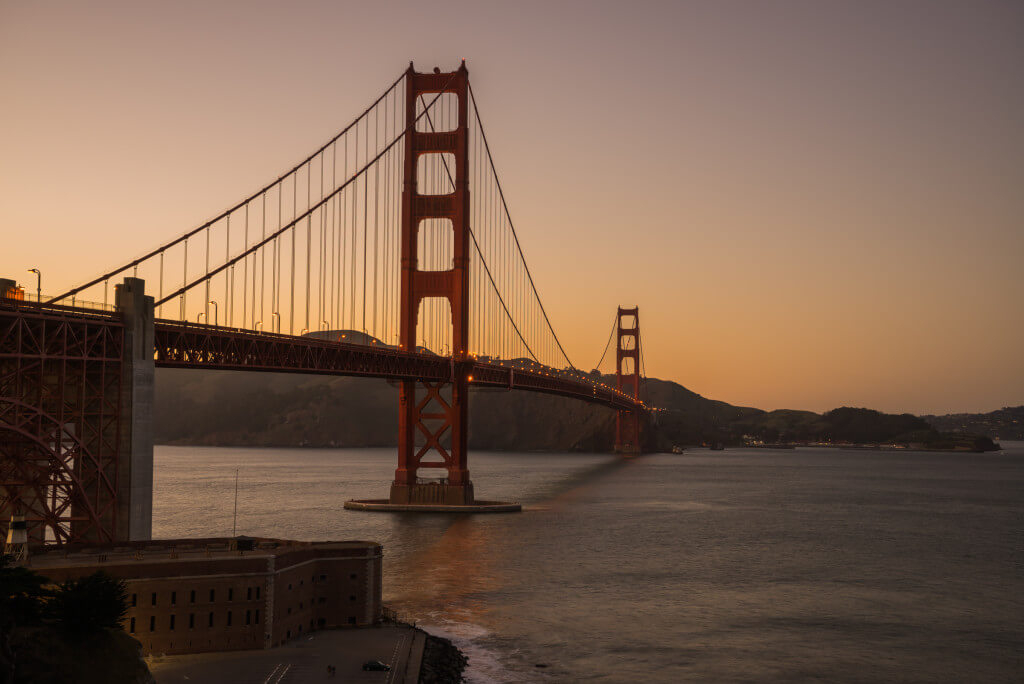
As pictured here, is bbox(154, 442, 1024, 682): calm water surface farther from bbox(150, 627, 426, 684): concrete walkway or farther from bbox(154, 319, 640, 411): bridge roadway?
bbox(154, 319, 640, 411): bridge roadway

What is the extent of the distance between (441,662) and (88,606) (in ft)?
32.9

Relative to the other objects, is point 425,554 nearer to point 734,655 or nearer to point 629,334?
point 734,655

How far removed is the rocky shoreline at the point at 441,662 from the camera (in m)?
26.8

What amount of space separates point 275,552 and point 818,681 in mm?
16752

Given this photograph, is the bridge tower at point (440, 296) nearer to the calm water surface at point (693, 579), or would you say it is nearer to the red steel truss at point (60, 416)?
the calm water surface at point (693, 579)

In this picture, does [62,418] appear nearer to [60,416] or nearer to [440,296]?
[60,416]

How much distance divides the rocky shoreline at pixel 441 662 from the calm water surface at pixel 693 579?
0.63 m

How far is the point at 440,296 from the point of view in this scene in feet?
218

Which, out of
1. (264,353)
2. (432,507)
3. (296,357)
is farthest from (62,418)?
(432,507)

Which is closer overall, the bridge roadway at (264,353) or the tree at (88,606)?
the tree at (88,606)

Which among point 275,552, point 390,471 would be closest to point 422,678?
point 275,552

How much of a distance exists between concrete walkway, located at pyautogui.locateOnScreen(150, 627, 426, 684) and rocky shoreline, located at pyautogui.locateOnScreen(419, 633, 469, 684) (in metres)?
0.31

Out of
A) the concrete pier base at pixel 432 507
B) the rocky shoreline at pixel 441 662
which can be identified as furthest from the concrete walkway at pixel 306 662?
the concrete pier base at pixel 432 507

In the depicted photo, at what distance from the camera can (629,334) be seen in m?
195
